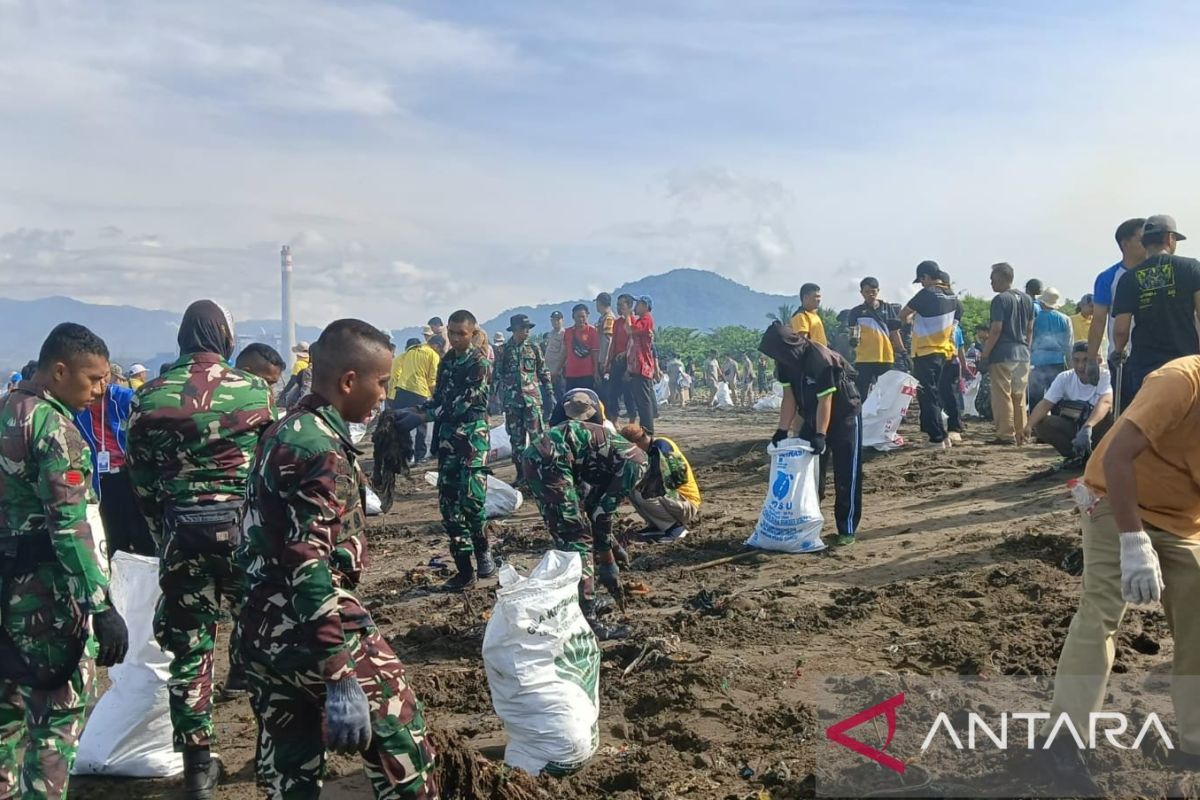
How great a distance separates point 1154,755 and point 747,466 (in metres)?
8.41

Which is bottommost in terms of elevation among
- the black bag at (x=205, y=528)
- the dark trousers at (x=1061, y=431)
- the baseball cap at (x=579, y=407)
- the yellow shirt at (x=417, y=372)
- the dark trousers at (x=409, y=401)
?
the dark trousers at (x=1061, y=431)

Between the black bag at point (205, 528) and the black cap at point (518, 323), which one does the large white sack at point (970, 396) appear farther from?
the black bag at point (205, 528)

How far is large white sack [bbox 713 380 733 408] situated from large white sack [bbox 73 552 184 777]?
21314mm

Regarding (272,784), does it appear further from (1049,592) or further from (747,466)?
(747,466)

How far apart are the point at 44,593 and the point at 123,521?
259 centimetres

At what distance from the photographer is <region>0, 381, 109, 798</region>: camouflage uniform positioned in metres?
3.13

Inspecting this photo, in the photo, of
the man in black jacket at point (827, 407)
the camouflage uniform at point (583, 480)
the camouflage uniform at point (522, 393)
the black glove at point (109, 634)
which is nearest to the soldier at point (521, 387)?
the camouflage uniform at point (522, 393)

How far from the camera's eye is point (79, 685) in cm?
327

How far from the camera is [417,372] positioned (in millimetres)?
12953

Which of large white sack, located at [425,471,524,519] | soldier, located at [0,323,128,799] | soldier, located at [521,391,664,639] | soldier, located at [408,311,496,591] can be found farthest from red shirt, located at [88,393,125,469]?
large white sack, located at [425,471,524,519]

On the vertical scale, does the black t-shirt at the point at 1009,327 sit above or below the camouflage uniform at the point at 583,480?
above

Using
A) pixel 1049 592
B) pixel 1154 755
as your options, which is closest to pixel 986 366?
pixel 1049 592

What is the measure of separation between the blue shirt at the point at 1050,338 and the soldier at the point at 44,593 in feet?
34.5

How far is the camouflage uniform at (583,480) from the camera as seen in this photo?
16.6ft
